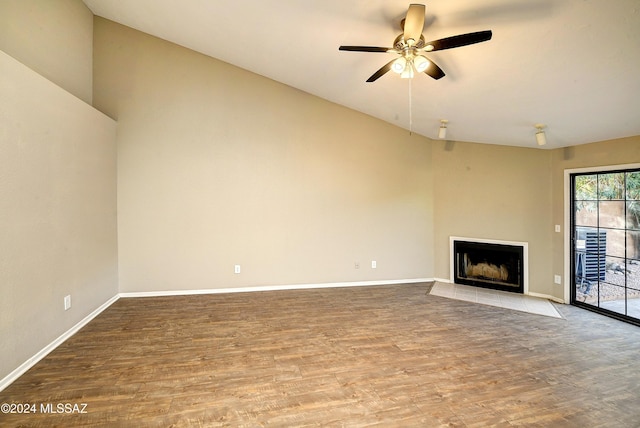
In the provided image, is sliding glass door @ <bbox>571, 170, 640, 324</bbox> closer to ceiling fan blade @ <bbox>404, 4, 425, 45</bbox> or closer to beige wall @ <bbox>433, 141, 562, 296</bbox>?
beige wall @ <bbox>433, 141, 562, 296</bbox>

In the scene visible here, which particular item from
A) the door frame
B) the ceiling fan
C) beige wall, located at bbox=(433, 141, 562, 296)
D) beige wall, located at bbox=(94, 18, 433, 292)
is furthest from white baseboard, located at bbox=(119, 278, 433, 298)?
the ceiling fan

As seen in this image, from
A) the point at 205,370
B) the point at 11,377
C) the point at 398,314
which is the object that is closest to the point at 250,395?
the point at 205,370

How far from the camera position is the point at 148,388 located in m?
2.15

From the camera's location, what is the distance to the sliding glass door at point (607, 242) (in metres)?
3.56

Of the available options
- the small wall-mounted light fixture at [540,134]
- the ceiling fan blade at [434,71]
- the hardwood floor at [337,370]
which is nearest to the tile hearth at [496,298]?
the hardwood floor at [337,370]

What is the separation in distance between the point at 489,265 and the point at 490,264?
2cm

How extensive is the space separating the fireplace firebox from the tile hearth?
141mm

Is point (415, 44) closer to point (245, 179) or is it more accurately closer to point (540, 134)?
point (540, 134)

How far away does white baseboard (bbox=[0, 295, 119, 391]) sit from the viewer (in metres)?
2.20

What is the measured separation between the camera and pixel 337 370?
2434 mm

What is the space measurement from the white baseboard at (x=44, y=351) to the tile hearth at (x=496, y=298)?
4.74 meters

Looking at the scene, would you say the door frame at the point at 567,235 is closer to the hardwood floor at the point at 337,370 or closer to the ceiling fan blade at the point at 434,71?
the hardwood floor at the point at 337,370

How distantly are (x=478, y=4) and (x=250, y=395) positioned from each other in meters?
3.42

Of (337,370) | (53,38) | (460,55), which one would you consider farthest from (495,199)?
(53,38)
